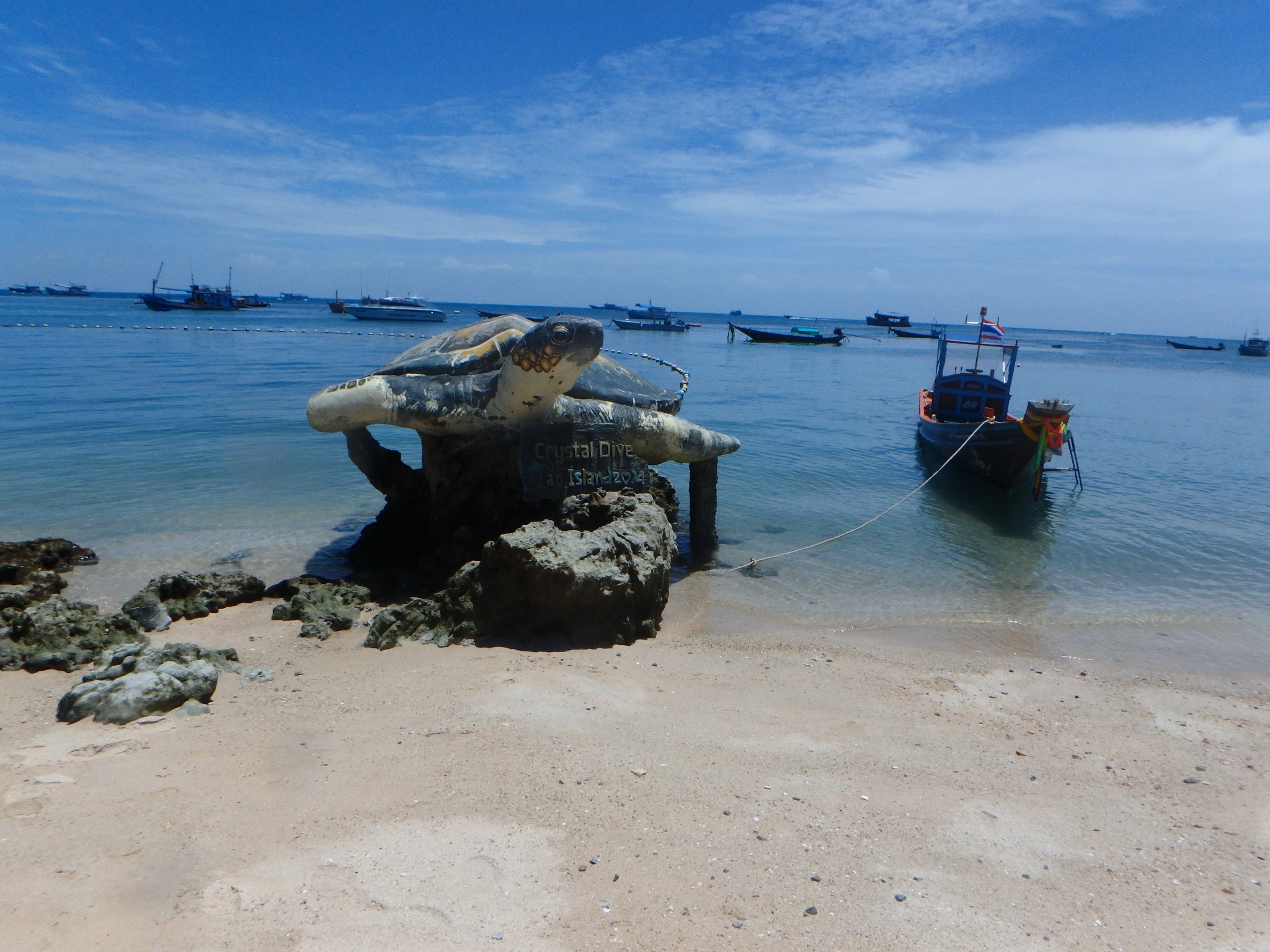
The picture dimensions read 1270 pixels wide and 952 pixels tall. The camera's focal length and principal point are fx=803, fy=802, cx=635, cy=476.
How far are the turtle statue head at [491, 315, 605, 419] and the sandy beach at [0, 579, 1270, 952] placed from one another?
250cm

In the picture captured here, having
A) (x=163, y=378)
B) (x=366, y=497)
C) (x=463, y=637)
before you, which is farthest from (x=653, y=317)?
(x=463, y=637)

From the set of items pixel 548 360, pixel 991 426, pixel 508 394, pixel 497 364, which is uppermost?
pixel 548 360

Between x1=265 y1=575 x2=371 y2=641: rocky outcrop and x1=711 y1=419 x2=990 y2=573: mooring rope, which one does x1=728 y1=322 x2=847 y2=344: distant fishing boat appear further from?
x1=265 y1=575 x2=371 y2=641: rocky outcrop

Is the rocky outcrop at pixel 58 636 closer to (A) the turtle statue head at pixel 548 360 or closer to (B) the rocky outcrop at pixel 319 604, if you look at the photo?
(B) the rocky outcrop at pixel 319 604

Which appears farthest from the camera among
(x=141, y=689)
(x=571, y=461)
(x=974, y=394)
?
(x=974, y=394)

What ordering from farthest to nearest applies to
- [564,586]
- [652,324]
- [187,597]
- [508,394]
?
[652,324] < [508,394] < [187,597] < [564,586]

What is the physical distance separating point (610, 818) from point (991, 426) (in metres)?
13.8

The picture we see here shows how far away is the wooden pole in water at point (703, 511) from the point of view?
31.9 ft

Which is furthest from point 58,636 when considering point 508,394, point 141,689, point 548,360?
point 548,360

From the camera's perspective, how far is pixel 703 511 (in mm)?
9820

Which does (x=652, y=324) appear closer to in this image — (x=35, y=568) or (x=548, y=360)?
(x=35, y=568)

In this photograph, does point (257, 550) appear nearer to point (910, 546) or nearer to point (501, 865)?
point (501, 865)

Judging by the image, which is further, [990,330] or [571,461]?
[990,330]

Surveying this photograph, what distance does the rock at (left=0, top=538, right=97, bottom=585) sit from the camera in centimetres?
784
